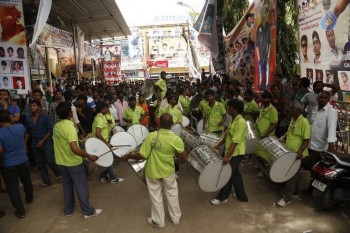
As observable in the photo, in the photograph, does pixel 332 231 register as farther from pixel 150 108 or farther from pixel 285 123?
pixel 150 108

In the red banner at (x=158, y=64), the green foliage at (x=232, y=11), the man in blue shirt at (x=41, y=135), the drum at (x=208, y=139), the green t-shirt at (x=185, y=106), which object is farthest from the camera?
the red banner at (x=158, y=64)

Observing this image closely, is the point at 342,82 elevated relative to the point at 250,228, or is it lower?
elevated

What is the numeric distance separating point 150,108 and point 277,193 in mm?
5798

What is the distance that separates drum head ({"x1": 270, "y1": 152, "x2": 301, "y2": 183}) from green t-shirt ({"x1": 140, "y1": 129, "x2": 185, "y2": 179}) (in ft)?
4.93

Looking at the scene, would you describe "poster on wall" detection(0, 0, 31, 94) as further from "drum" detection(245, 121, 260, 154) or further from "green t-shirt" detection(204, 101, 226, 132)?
"drum" detection(245, 121, 260, 154)

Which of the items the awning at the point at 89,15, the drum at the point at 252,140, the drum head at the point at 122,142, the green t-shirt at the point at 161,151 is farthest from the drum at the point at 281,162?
the awning at the point at 89,15

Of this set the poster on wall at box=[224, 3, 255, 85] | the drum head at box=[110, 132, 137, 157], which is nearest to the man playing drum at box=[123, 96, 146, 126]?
the drum head at box=[110, 132, 137, 157]

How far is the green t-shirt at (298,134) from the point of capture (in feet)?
15.6

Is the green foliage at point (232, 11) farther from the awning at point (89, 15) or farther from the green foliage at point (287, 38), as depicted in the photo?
the awning at point (89, 15)

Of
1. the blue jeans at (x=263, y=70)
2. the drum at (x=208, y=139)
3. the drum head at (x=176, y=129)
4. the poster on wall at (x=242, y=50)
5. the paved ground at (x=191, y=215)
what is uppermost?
the poster on wall at (x=242, y=50)

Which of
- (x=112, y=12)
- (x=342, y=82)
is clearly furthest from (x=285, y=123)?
(x=112, y=12)

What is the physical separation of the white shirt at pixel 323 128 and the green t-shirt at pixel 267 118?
33.3 inches

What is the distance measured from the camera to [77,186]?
4.82 metres

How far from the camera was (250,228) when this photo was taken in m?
4.39
